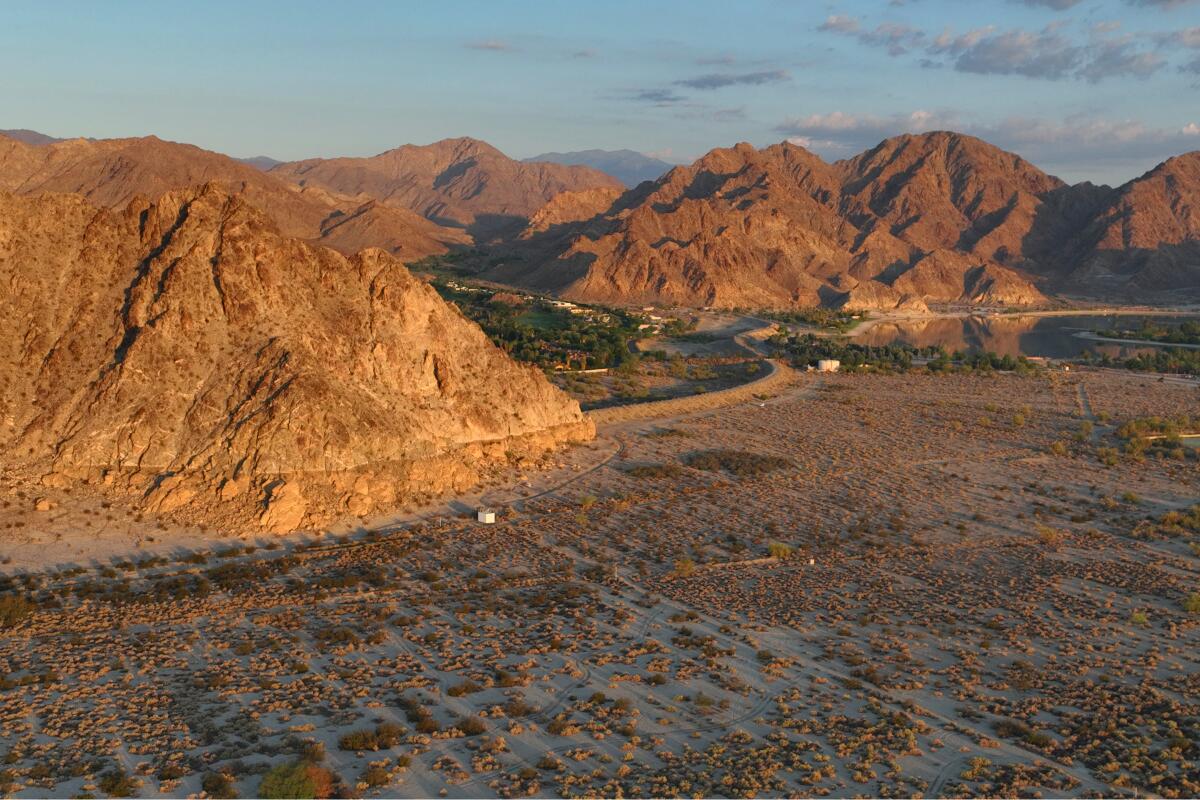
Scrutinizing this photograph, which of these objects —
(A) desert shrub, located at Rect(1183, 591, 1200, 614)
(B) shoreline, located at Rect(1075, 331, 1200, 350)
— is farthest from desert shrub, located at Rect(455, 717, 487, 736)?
(B) shoreline, located at Rect(1075, 331, 1200, 350)

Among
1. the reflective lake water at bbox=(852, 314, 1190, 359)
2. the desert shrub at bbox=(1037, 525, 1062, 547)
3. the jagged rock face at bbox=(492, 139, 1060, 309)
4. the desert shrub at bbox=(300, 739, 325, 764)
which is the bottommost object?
the desert shrub at bbox=(1037, 525, 1062, 547)

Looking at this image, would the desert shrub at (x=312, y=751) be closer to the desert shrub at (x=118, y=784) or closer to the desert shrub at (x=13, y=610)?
the desert shrub at (x=118, y=784)

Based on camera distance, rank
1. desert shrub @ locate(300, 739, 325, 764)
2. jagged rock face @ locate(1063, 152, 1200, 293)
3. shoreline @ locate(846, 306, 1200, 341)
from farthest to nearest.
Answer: jagged rock face @ locate(1063, 152, 1200, 293) → shoreline @ locate(846, 306, 1200, 341) → desert shrub @ locate(300, 739, 325, 764)

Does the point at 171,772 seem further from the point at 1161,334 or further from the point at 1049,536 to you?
the point at 1161,334

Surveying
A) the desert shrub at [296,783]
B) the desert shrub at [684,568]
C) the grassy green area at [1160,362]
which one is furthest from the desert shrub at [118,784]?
the grassy green area at [1160,362]

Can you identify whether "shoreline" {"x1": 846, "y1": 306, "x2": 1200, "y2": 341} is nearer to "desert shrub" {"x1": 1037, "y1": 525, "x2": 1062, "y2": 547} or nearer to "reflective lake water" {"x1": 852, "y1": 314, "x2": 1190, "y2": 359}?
"reflective lake water" {"x1": 852, "y1": 314, "x2": 1190, "y2": 359}

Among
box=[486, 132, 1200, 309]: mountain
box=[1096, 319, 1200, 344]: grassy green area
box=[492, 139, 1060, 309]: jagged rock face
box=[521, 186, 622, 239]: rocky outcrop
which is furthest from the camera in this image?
box=[521, 186, 622, 239]: rocky outcrop
